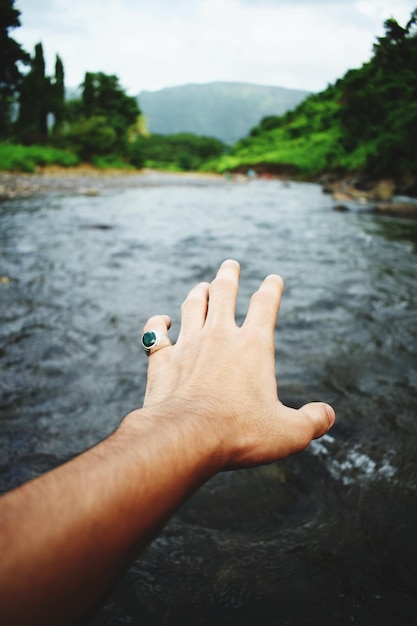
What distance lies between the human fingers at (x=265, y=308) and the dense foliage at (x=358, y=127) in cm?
223

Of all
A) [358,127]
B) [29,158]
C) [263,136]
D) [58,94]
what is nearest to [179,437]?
[358,127]

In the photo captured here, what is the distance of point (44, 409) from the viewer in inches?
95.7

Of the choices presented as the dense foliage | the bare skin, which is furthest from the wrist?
the dense foliage

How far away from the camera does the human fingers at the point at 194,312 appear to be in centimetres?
136

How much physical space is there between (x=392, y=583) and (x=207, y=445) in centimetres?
121

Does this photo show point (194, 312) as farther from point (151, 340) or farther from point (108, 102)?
point (108, 102)

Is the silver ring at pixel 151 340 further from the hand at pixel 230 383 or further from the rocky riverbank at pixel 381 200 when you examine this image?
the rocky riverbank at pixel 381 200

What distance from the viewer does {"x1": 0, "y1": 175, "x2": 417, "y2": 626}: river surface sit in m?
1.39

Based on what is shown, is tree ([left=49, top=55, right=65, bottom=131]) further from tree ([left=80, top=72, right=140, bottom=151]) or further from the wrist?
the wrist

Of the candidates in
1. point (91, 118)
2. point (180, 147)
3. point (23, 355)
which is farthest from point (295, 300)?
point (180, 147)

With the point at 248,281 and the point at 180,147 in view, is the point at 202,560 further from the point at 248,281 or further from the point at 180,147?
the point at 180,147

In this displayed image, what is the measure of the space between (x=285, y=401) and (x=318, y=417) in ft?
5.13

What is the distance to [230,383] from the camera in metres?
1.11

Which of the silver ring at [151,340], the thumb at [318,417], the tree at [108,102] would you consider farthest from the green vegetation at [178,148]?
the thumb at [318,417]
